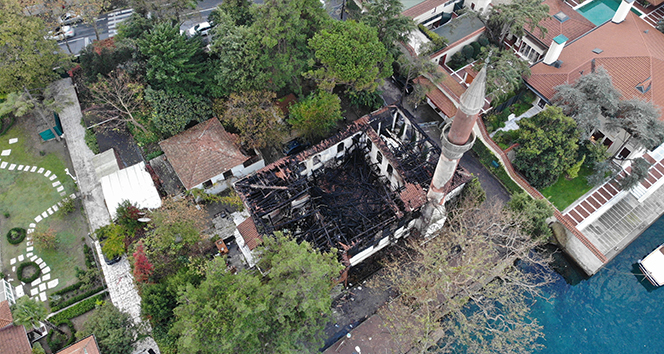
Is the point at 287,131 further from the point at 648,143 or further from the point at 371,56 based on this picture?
the point at 648,143

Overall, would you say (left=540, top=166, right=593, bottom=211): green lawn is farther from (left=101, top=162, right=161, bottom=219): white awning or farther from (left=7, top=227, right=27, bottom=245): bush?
(left=7, top=227, right=27, bottom=245): bush

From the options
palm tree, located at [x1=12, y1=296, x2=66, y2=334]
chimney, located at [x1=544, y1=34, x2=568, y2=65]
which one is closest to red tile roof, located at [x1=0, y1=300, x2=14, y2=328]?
palm tree, located at [x1=12, y1=296, x2=66, y2=334]

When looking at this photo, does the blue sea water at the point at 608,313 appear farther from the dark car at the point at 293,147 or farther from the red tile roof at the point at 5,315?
the red tile roof at the point at 5,315

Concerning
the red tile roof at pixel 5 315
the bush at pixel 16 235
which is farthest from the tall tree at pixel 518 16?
the bush at pixel 16 235

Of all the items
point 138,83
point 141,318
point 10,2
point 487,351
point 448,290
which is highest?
point 10,2

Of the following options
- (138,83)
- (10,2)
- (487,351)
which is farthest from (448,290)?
(10,2)

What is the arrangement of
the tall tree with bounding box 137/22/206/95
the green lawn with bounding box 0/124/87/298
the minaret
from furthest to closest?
the green lawn with bounding box 0/124/87/298, the tall tree with bounding box 137/22/206/95, the minaret
